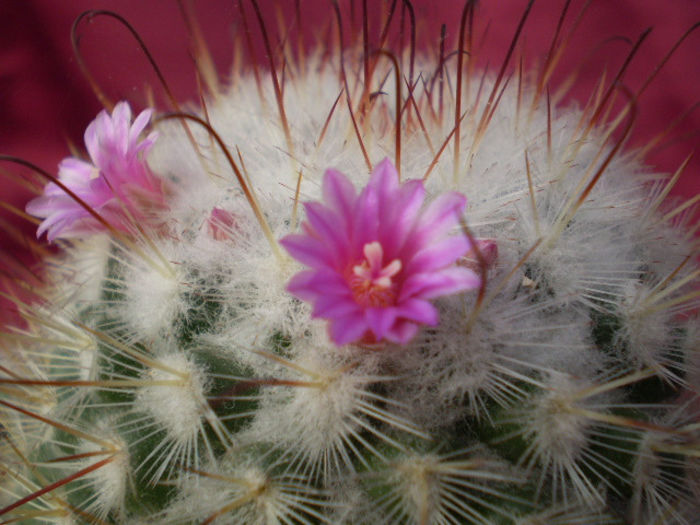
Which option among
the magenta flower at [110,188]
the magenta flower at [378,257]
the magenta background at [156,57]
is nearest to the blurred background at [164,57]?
the magenta background at [156,57]

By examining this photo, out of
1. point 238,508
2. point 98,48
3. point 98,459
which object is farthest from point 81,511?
point 98,48

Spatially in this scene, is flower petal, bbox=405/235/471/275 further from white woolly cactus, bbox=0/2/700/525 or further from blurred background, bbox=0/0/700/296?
blurred background, bbox=0/0/700/296

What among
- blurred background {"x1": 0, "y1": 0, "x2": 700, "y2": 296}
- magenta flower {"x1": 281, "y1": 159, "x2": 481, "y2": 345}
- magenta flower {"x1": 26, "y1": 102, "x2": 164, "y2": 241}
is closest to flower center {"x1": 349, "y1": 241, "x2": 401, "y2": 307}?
magenta flower {"x1": 281, "y1": 159, "x2": 481, "y2": 345}

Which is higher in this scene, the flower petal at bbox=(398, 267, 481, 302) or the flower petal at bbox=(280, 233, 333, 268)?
the flower petal at bbox=(280, 233, 333, 268)

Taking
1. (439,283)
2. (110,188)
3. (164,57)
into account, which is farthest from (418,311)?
(164,57)

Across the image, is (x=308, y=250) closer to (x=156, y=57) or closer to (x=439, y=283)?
(x=439, y=283)

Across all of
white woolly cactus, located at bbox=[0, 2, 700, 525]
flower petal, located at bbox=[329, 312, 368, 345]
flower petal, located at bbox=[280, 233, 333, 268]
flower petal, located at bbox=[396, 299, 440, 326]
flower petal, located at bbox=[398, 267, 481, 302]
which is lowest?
white woolly cactus, located at bbox=[0, 2, 700, 525]

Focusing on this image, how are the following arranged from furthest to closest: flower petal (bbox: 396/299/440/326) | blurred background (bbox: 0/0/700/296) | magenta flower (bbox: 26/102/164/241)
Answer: blurred background (bbox: 0/0/700/296), magenta flower (bbox: 26/102/164/241), flower petal (bbox: 396/299/440/326)

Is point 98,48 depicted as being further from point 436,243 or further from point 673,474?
point 673,474

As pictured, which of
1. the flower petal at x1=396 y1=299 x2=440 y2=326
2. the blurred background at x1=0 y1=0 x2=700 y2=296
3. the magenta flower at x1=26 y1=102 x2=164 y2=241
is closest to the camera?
the flower petal at x1=396 y1=299 x2=440 y2=326

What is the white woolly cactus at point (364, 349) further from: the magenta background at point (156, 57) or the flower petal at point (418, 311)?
the magenta background at point (156, 57)

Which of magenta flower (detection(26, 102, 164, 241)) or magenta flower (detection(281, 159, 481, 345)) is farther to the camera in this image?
magenta flower (detection(26, 102, 164, 241))
